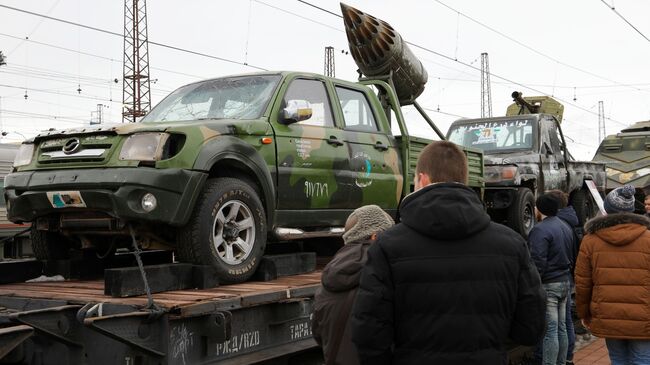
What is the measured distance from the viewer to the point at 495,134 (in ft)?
41.8

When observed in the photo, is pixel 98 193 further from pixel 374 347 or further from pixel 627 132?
pixel 627 132

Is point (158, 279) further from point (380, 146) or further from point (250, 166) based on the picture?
point (380, 146)

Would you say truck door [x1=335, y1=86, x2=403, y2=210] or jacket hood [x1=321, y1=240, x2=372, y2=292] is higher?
truck door [x1=335, y1=86, x2=403, y2=210]

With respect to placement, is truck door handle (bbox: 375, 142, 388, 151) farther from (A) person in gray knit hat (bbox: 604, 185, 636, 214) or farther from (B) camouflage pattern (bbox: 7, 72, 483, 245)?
(A) person in gray knit hat (bbox: 604, 185, 636, 214)

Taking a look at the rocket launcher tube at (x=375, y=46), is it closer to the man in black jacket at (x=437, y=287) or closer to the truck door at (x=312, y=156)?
the truck door at (x=312, y=156)

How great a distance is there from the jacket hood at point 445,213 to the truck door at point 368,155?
3746 mm

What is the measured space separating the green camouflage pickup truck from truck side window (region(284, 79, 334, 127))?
1 centimetres

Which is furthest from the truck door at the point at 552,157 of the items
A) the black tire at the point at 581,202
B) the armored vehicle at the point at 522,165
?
the black tire at the point at 581,202

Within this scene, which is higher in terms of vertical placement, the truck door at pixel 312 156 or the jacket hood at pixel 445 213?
the truck door at pixel 312 156

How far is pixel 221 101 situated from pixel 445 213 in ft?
12.7

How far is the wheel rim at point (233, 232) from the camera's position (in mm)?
5125

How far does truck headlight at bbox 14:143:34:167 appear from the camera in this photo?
530cm

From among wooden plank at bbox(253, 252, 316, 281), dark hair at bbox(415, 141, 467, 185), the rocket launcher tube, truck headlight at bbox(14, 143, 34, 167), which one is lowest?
wooden plank at bbox(253, 252, 316, 281)

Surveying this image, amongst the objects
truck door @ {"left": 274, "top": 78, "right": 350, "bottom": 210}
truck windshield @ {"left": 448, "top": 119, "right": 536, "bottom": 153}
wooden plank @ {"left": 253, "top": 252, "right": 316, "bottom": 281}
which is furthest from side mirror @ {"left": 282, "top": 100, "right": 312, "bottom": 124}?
truck windshield @ {"left": 448, "top": 119, "right": 536, "bottom": 153}
